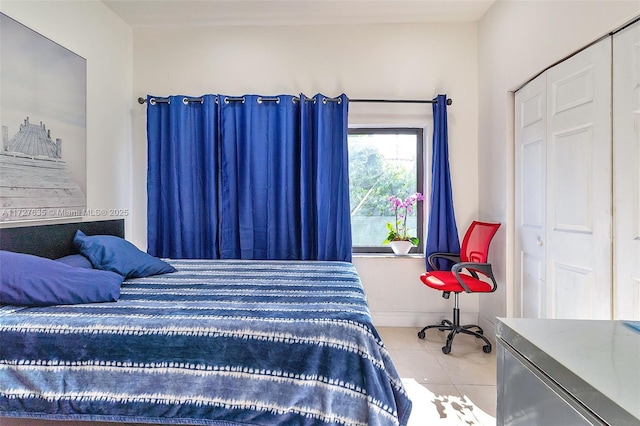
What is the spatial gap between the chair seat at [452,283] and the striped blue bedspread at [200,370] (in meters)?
1.48

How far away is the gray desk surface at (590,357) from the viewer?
1.90 ft

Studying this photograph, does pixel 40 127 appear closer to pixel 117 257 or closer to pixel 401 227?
pixel 117 257

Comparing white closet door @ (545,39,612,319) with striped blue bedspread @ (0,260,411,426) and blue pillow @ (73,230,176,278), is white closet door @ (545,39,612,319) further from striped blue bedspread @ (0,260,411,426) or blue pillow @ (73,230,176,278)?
blue pillow @ (73,230,176,278)

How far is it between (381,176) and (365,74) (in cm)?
103

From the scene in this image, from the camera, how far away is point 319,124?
3082 mm

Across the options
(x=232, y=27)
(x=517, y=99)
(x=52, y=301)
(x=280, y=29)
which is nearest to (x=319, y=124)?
(x=280, y=29)

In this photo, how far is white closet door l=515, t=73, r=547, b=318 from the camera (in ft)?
7.68

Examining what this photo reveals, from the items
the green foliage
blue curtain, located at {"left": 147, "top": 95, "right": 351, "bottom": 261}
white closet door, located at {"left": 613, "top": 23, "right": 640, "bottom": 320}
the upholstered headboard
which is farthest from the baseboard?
the upholstered headboard

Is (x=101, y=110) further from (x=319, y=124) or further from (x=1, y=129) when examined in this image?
(x=319, y=124)

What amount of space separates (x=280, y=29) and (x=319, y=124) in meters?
1.11

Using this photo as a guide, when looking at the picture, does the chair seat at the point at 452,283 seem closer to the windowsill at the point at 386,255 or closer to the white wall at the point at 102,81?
the windowsill at the point at 386,255

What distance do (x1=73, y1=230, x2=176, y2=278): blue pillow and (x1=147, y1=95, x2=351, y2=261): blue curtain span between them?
2.46 feet

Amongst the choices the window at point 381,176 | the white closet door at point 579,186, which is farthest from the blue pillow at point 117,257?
the white closet door at point 579,186

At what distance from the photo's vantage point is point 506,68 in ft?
9.04
